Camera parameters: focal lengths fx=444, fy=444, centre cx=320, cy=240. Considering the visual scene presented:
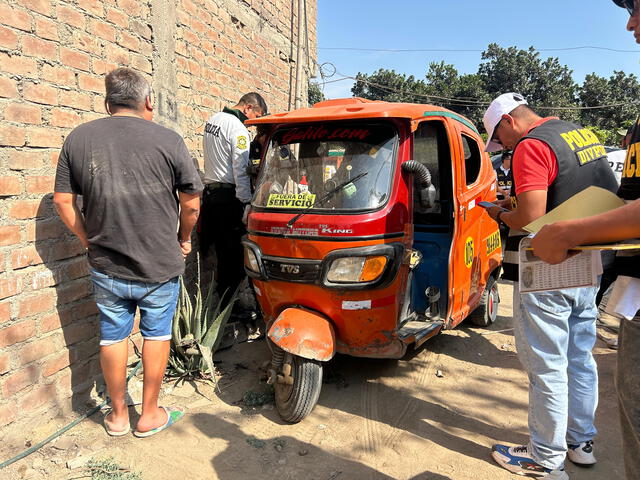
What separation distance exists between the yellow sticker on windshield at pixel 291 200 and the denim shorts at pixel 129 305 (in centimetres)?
86

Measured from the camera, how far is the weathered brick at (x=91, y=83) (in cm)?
318

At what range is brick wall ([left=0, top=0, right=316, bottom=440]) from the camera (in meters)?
2.71

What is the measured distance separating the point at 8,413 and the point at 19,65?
215cm

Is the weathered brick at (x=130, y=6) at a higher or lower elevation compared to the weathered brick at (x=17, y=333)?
higher

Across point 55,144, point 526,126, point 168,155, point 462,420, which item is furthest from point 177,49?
point 462,420

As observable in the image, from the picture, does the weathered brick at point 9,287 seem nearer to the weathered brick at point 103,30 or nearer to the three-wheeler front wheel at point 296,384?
the three-wheeler front wheel at point 296,384

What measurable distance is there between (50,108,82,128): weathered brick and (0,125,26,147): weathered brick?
0.25 m

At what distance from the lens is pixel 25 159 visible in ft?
9.20

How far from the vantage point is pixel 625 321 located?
144 cm

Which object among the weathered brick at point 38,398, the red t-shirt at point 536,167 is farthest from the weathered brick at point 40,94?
the red t-shirt at point 536,167

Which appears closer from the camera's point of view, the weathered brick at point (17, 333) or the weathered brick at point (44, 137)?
the weathered brick at point (17, 333)

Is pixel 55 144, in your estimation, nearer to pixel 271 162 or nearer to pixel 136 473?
pixel 271 162

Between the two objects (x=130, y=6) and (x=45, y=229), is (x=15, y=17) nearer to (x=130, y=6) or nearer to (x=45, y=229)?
(x=130, y=6)

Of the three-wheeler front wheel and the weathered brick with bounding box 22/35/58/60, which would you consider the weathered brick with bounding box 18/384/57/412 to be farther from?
the weathered brick with bounding box 22/35/58/60
